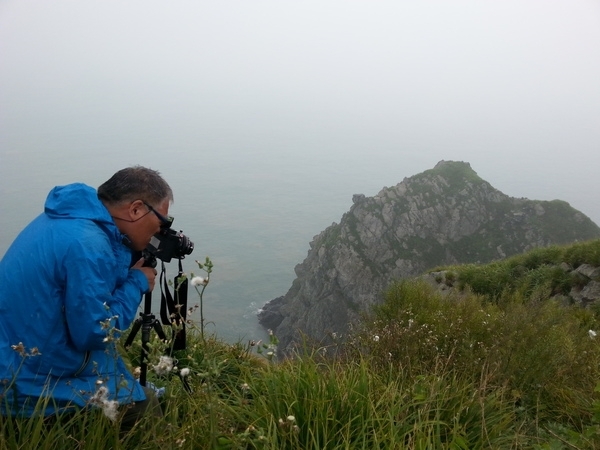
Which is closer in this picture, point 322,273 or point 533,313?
point 533,313

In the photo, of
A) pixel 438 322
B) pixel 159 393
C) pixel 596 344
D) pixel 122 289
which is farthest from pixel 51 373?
pixel 596 344

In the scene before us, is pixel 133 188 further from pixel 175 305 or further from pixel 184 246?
pixel 175 305

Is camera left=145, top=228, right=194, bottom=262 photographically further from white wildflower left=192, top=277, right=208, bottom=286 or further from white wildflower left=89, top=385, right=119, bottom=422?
white wildflower left=89, top=385, right=119, bottom=422

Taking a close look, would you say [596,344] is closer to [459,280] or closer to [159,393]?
[159,393]

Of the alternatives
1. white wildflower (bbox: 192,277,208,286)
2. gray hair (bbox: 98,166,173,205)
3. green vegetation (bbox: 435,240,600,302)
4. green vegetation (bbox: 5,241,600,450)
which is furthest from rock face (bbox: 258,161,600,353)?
white wildflower (bbox: 192,277,208,286)

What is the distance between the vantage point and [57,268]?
2395 mm

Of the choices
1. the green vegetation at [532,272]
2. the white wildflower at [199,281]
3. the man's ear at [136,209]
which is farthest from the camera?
the green vegetation at [532,272]

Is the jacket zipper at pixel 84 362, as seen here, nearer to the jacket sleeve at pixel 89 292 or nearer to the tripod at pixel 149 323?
the jacket sleeve at pixel 89 292

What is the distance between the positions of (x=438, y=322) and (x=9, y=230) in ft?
564

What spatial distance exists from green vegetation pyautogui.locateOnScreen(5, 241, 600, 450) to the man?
150 millimetres

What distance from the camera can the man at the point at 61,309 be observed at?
2.37m

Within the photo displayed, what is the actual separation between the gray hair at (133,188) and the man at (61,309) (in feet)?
0.54

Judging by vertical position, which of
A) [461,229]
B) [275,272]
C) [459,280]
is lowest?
[275,272]

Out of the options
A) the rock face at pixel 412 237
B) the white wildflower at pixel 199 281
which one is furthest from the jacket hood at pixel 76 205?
the rock face at pixel 412 237
